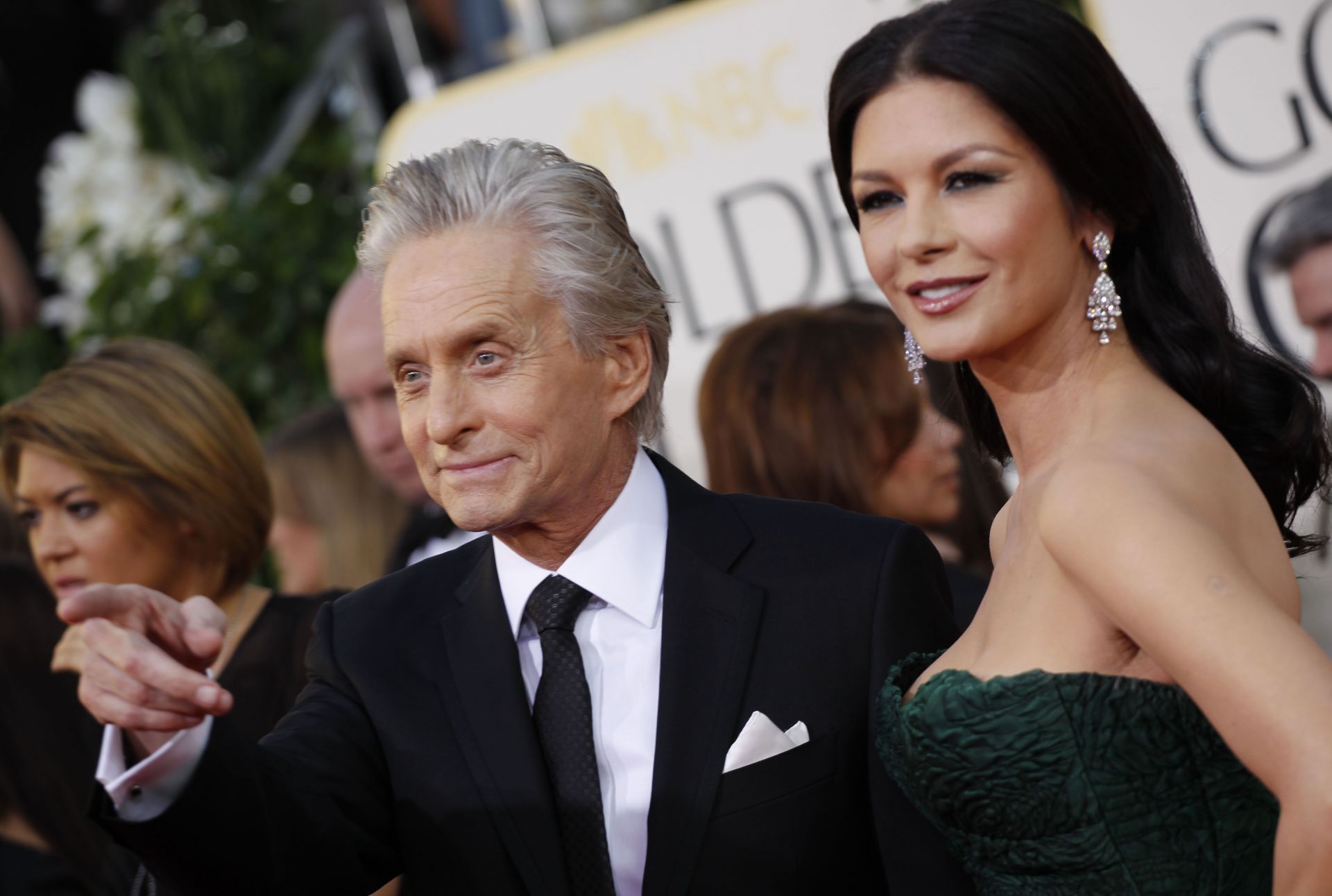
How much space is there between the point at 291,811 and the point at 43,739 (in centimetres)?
194

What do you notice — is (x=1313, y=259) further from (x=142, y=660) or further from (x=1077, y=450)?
(x=142, y=660)

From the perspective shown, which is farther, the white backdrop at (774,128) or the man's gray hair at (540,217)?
the white backdrop at (774,128)

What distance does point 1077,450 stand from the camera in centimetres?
193

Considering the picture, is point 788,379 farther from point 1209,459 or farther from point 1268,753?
point 1268,753

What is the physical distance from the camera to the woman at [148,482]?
335 cm

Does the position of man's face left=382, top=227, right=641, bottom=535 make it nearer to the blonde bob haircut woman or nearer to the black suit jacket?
the black suit jacket

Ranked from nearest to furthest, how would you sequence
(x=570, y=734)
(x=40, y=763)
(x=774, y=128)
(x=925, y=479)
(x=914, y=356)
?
(x=570, y=734) < (x=914, y=356) < (x=925, y=479) < (x=40, y=763) < (x=774, y=128)

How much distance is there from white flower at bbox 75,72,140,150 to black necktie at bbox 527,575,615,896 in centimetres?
520

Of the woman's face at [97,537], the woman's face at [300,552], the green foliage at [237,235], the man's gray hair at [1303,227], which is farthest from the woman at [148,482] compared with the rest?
the green foliage at [237,235]

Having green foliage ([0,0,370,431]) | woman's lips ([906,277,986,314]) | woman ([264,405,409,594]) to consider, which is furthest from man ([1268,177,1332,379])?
green foliage ([0,0,370,431])

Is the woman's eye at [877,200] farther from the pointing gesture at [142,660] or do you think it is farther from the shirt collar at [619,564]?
the pointing gesture at [142,660]

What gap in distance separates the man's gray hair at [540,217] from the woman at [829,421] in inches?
44.4

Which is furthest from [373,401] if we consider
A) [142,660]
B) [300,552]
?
[142,660]

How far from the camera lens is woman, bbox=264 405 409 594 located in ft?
15.8
